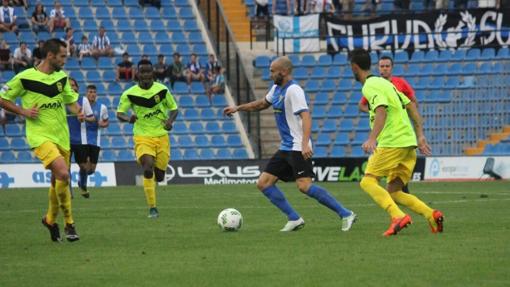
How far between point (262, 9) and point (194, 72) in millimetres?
4168

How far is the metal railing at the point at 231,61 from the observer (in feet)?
116

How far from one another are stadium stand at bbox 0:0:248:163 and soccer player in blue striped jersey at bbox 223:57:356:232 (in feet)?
63.6

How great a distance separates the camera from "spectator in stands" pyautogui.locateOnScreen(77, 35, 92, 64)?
119ft

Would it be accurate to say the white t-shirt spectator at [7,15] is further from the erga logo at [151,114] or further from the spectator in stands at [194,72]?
the erga logo at [151,114]

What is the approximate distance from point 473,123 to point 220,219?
66.6ft

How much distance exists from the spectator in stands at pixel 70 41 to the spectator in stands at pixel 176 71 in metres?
3.23

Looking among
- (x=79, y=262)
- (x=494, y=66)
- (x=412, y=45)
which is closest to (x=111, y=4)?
(x=412, y=45)

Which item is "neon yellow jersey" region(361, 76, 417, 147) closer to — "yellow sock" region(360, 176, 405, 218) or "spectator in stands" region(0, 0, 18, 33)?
"yellow sock" region(360, 176, 405, 218)

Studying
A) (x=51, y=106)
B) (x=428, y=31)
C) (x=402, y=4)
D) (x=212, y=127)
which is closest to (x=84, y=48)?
(x=212, y=127)

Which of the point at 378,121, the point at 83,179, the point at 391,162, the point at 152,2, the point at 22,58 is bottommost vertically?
the point at 83,179

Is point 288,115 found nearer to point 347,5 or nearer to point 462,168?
point 462,168

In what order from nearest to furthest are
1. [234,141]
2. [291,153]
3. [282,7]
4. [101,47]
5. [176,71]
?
[291,153]
[234,141]
[176,71]
[101,47]
[282,7]

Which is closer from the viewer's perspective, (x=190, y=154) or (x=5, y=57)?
(x=190, y=154)

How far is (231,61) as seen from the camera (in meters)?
38.1
